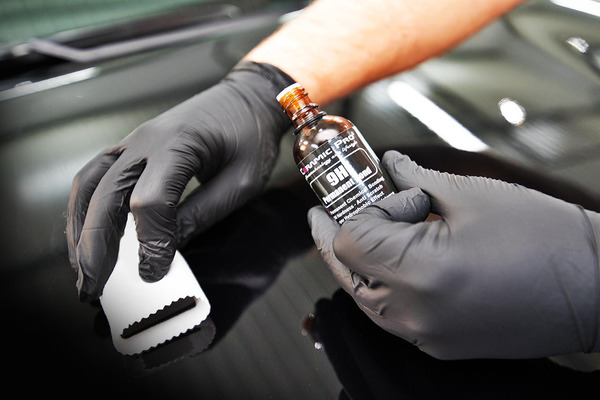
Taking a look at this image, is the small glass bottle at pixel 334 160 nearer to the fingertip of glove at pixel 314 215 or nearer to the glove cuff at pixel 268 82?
the fingertip of glove at pixel 314 215

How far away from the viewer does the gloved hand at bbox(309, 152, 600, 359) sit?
0.59 meters

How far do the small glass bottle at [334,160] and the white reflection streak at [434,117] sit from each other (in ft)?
1.17

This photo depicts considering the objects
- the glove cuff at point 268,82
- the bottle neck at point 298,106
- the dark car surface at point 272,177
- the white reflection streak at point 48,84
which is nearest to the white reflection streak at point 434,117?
the dark car surface at point 272,177

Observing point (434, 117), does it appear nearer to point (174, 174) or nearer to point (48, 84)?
point (174, 174)

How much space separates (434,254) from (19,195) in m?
0.87

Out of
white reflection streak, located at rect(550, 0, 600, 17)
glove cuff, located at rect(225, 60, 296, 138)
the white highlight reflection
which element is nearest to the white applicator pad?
glove cuff, located at rect(225, 60, 296, 138)

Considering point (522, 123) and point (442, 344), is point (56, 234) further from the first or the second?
point (522, 123)

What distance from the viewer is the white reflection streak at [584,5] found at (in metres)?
1.19

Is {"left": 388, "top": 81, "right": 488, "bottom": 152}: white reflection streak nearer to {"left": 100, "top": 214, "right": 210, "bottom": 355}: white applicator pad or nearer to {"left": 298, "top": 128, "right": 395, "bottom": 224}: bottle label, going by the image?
{"left": 298, "top": 128, "right": 395, "bottom": 224}: bottle label

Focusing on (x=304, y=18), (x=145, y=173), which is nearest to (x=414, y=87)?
(x=304, y=18)

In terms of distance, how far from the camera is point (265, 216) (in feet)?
2.87

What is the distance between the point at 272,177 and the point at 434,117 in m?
0.43

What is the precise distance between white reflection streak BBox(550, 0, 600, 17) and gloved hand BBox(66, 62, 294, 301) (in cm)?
89

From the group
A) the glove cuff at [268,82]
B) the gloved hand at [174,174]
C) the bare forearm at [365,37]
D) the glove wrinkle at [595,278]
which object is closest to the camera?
the glove wrinkle at [595,278]
